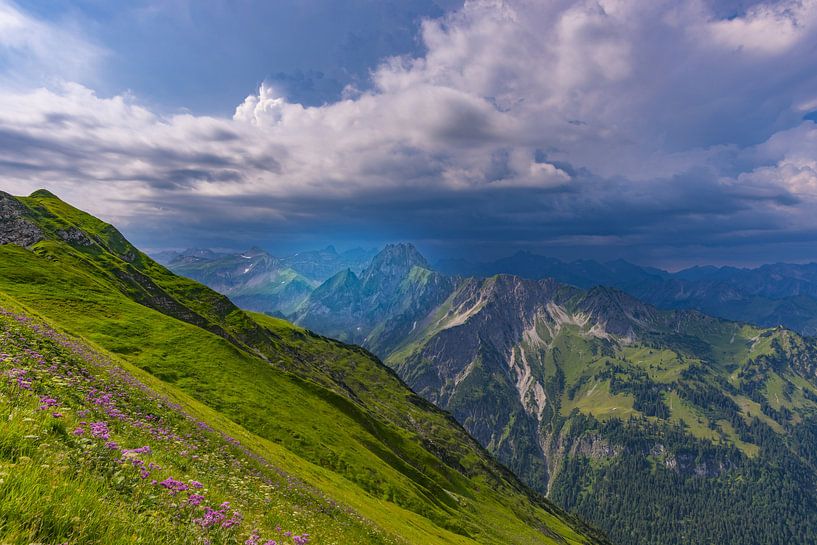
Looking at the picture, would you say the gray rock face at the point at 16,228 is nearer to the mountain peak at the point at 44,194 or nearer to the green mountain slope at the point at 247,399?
the green mountain slope at the point at 247,399

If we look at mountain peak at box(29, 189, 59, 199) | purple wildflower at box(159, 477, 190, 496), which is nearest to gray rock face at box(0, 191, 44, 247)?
mountain peak at box(29, 189, 59, 199)

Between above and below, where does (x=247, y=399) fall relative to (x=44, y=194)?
below

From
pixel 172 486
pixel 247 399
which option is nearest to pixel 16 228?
pixel 247 399

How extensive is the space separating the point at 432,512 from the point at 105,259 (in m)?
129

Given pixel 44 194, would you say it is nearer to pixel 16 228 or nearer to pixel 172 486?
pixel 16 228

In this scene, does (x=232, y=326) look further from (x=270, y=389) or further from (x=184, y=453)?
(x=184, y=453)

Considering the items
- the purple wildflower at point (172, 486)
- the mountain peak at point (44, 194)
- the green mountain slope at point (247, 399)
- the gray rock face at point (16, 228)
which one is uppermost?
the mountain peak at point (44, 194)

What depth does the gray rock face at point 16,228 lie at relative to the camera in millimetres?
109438

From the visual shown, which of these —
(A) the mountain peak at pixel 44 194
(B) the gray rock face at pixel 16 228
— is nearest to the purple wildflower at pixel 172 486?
(B) the gray rock face at pixel 16 228

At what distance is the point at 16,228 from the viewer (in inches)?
4503

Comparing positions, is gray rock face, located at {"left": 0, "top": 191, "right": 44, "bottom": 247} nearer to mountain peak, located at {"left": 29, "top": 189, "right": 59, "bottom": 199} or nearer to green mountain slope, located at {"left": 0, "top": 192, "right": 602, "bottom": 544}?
green mountain slope, located at {"left": 0, "top": 192, "right": 602, "bottom": 544}

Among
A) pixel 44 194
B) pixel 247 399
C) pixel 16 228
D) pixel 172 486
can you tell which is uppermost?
pixel 44 194

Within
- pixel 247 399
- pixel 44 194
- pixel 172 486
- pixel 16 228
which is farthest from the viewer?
pixel 44 194

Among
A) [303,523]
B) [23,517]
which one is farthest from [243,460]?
[23,517]
